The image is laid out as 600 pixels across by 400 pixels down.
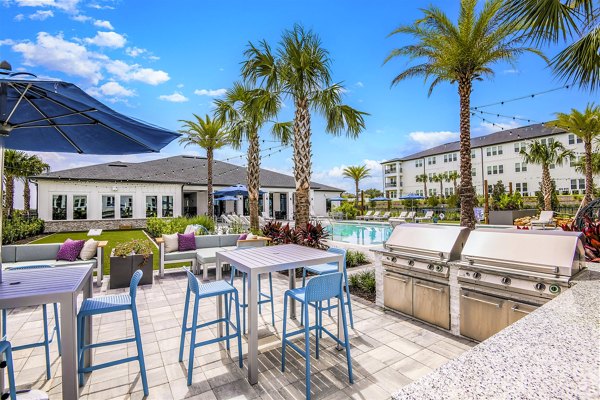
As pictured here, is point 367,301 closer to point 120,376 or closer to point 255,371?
point 255,371

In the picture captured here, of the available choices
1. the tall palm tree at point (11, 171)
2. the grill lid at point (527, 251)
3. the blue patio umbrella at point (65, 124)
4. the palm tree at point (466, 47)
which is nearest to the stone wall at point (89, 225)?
the tall palm tree at point (11, 171)

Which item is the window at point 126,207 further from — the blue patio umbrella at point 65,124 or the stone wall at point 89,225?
the blue patio umbrella at point 65,124

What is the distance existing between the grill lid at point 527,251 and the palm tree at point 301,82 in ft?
16.7

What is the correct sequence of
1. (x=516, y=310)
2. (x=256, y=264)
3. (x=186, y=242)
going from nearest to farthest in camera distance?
(x=516, y=310), (x=256, y=264), (x=186, y=242)

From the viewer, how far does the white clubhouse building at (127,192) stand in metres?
18.7

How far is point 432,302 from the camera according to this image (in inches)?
163

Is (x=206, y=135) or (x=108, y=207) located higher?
(x=206, y=135)

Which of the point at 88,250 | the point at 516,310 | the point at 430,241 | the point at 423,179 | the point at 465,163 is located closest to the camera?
the point at 516,310

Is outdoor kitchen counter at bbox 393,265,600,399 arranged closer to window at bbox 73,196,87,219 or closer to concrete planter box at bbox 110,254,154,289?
concrete planter box at bbox 110,254,154,289

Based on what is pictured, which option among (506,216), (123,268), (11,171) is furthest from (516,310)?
(11,171)

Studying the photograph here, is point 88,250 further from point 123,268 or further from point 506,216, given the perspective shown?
point 506,216

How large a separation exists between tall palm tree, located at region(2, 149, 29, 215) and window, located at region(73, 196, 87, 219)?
17.1 feet

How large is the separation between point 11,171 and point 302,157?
77.1 ft

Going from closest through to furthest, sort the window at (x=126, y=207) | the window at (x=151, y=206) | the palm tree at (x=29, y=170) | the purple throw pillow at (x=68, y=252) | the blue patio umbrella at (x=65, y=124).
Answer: the blue patio umbrella at (x=65, y=124)
the purple throw pillow at (x=68, y=252)
the window at (x=126, y=207)
the window at (x=151, y=206)
the palm tree at (x=29, y=170)
